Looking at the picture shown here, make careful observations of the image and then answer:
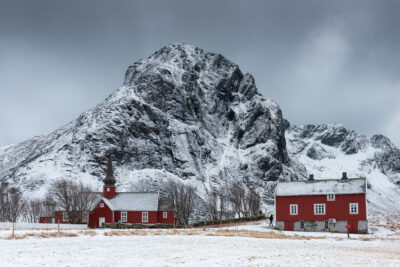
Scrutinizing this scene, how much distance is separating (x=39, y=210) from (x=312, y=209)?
68.1m

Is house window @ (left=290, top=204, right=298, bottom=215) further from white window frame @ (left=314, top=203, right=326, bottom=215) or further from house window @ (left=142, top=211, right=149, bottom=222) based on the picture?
house window @ (left=142, top=211, right=149, bottom=222)

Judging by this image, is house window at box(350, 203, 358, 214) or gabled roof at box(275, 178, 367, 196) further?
gabled roof at box(275, 178, 367, 196)

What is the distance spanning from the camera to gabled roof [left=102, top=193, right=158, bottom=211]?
83562 millimetres

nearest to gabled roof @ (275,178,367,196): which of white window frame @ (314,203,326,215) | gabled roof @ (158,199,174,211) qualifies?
white window frame @ (314,203,326,215)

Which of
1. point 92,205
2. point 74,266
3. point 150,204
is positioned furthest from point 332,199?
point 74,266

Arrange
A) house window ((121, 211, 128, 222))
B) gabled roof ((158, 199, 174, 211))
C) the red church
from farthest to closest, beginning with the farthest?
1. gabled roof ((158, 199, 174, 211))
2. house window ((121, 211, 128, 222))
3. the red church

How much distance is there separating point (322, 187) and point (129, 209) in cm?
3570

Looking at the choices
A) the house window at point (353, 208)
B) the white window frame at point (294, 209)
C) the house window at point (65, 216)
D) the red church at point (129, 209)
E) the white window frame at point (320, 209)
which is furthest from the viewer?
the house window at point (65, 216)

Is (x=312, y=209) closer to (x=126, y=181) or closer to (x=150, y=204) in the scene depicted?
(x=150, y=204)

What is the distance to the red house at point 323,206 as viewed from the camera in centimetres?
6328

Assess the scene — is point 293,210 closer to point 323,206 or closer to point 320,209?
point 320,209

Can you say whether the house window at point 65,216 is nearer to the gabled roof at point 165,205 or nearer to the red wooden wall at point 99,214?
the red wooden wall at point 99,214

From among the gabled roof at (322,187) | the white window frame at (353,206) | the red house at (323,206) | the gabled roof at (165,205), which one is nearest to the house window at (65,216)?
the gabled roof at (165,205)

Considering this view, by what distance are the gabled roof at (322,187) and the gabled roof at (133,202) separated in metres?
26.0
